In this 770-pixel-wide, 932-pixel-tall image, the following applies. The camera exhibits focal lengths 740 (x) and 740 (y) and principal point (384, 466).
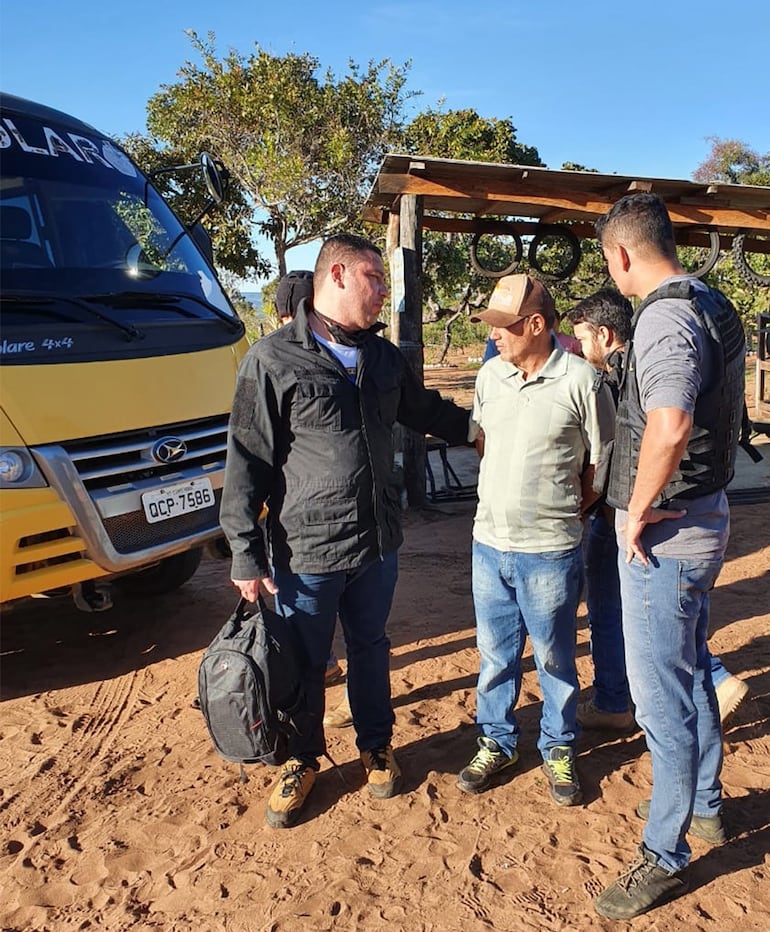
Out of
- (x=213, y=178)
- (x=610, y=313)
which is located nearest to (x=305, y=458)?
(x=610, y=313)

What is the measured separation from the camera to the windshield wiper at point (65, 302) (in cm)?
339

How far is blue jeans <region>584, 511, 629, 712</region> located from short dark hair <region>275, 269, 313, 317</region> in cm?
172

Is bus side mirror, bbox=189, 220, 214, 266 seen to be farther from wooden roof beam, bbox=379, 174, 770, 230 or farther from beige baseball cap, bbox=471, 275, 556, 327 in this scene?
beige baseball cap, bbox=471, 275, 556, 327

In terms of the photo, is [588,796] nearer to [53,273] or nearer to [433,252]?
[53,273]

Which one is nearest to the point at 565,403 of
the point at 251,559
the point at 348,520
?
the point at 348,520

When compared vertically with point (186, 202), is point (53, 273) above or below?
below

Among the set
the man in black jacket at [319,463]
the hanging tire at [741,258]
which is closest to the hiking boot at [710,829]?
the man in black jacket at [319,463]

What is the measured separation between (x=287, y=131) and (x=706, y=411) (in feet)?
45.9

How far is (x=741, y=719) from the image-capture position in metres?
3.34

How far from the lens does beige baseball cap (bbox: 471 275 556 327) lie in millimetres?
2523

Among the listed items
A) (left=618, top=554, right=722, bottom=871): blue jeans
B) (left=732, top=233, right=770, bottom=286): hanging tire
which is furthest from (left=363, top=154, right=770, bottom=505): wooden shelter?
(left=618, top=554, right=722, bottom=871): blue jeans

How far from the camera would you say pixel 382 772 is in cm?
287

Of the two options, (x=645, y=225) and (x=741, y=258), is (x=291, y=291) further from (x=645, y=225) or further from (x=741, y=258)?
(x=741, y=258)

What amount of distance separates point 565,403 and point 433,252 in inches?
540
